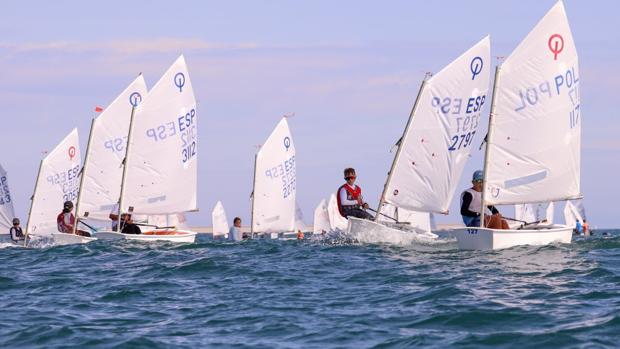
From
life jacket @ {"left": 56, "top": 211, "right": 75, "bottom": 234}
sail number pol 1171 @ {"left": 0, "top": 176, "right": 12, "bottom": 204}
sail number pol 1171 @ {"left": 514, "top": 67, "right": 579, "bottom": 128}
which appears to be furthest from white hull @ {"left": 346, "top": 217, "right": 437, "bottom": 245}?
sail number pol 1171 @ {"left": 0, "top": 176, "right": 12, "bottom": 204}

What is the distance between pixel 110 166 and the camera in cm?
3288

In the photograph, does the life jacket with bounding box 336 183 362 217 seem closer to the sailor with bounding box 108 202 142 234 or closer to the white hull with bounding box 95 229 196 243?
the white hull with bounding box 95 229 196 243

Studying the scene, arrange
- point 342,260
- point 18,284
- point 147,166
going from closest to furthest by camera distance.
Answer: point 18,284 → point 342,260 → point 147,166

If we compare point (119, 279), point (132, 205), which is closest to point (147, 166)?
point (132, 205)

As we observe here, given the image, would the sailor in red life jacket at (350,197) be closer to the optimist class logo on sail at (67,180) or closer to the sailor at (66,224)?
the sailor at (66,224)

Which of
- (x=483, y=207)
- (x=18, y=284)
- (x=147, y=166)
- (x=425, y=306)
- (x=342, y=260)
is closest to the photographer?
(x=425, y=306)

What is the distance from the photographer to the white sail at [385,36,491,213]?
2567cm

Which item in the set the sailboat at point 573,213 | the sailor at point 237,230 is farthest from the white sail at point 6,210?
the sailboat at point 573,213

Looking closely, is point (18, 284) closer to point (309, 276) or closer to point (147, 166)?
point (309, 276)

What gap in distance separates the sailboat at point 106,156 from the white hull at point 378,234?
10404 mm

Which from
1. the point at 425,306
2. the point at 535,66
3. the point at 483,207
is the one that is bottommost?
the point at 425,306

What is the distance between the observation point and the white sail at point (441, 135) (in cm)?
2567

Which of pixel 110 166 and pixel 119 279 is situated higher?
pixel 110 166

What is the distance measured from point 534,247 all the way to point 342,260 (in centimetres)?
439
